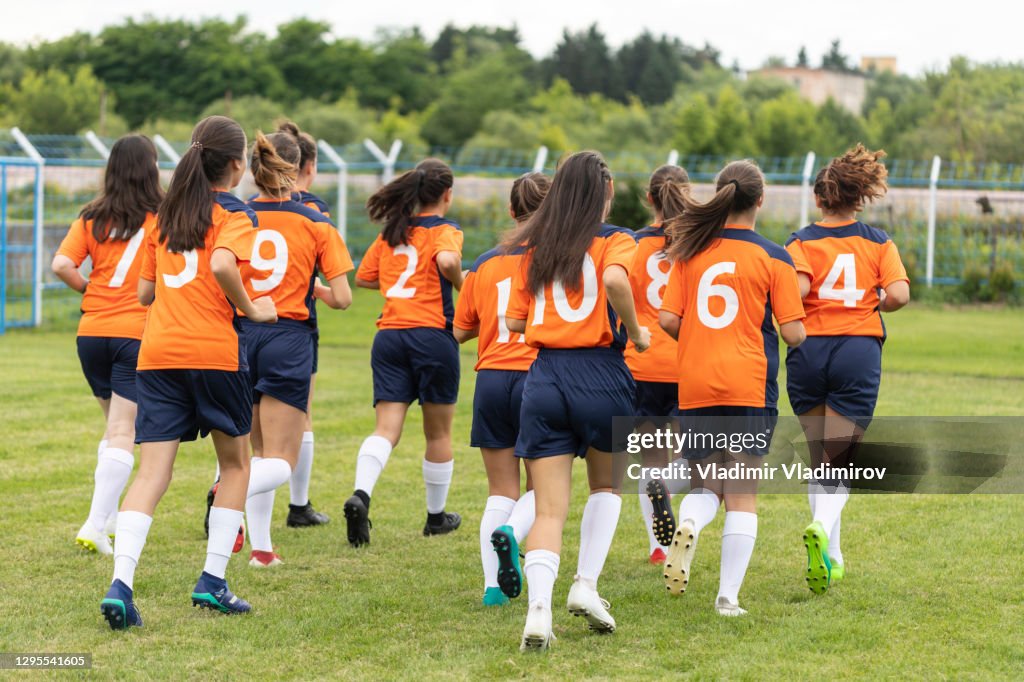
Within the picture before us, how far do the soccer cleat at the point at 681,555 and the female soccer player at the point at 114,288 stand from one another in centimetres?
294

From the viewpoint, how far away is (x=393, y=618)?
17.8 feet

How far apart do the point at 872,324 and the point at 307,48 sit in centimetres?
6715

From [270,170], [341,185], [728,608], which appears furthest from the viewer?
[341,185]

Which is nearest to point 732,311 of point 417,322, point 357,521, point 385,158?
point 417,322

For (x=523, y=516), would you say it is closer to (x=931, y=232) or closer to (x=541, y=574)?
(x=541, y=574)

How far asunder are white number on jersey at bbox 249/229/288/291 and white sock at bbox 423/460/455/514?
1.48 metres

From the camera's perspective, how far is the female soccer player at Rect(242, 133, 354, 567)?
624cm

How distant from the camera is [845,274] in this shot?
6082 mm

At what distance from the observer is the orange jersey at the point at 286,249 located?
6.27 metres

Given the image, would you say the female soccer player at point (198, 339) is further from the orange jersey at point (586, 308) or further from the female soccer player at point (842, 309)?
the female soccer player at point (842, 309)

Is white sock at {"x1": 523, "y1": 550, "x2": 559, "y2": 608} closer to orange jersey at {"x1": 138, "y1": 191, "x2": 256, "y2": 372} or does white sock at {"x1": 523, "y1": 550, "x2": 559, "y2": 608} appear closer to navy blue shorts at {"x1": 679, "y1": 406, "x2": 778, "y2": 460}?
navy blue shorts at {"x1": 679, "y1": 406, "x2": 778, "y2": 460}

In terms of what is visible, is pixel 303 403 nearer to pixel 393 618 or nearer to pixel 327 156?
pixel 393 618

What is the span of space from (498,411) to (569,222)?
42.9 inches

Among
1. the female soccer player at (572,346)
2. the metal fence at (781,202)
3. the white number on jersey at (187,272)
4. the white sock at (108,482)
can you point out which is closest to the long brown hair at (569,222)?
the female soccer player at (572,346)
